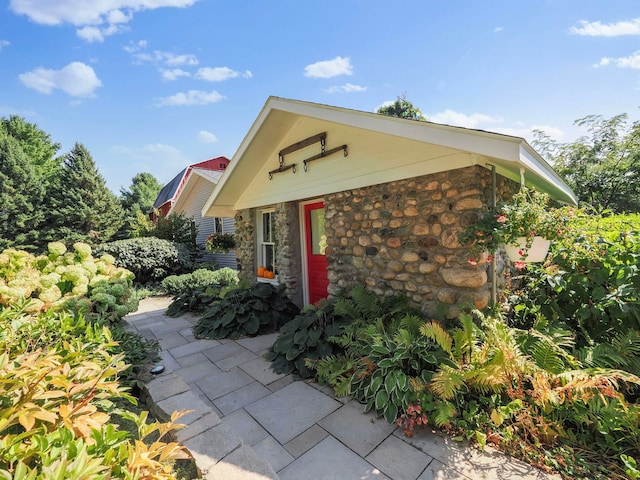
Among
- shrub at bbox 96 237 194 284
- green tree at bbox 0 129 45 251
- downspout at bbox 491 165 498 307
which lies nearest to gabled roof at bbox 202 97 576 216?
downspout at bbox 491 165 498 307

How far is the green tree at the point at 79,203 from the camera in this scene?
15.2 metres

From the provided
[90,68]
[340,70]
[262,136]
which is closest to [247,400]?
[262,136]

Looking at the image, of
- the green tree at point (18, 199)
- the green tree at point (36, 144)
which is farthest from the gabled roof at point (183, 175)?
the green tree at point (36, 144)

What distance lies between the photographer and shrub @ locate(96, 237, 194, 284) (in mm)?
8773

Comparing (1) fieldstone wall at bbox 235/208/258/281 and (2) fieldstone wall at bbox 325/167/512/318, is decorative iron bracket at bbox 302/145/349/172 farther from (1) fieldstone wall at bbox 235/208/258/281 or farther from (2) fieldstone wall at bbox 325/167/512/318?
(1) fieldstone wall at bbox 235/208/258/281

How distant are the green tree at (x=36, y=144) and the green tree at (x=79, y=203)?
2.77m

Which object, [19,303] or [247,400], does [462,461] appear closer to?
[247,400]

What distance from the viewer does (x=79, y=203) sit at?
15.4 meters

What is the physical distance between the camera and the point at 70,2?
324 cm

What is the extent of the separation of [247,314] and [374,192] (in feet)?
9.61

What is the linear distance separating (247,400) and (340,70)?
226 inches

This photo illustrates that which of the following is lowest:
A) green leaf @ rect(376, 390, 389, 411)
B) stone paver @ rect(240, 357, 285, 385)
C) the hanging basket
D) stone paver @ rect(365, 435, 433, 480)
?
stone paver @ rect(240, 357, 285, 385)

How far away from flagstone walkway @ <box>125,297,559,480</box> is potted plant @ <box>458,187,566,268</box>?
5.74 feet

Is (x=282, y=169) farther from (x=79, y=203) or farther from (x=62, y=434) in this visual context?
(x=79, y=203)
